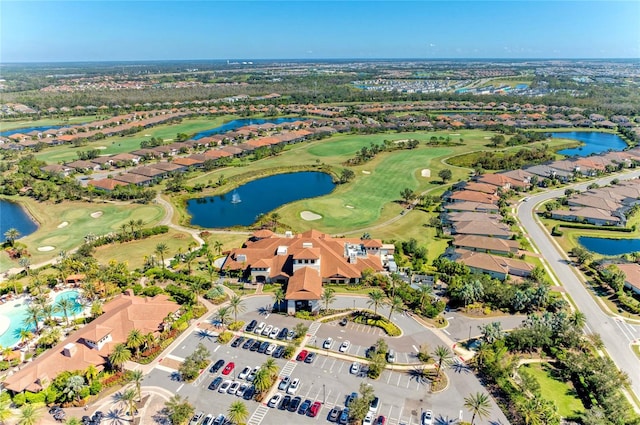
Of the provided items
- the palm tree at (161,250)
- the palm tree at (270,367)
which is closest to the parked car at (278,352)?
the palm tree at (270,367)

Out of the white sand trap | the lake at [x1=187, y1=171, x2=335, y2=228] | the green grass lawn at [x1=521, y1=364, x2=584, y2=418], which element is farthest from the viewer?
the lake at [x1=187, y1=171, x2=335, y2=228]

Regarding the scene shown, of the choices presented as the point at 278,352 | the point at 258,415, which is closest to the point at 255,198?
the point at 278,352

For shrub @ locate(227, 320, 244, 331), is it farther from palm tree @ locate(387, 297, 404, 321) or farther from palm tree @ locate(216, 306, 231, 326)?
palm tree @ locate(387, 297, 404, 321)

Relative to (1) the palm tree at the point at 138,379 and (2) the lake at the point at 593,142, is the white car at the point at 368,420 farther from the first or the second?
(2) the lake at the point at 593,142

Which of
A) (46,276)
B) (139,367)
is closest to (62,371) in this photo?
(139,367)

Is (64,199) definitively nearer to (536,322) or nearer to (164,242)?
(164,242)

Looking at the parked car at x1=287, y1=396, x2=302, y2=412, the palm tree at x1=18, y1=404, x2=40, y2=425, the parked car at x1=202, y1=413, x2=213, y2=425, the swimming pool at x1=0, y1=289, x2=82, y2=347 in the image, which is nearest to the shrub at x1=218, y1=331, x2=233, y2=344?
the parked car at x1=202, y1=413, x2=213, y2=425
